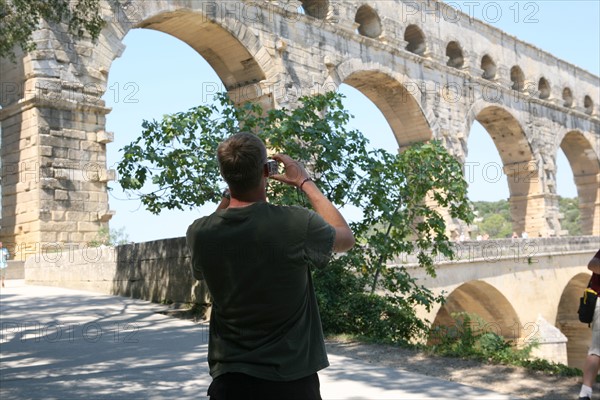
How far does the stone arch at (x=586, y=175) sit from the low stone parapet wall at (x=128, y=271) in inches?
1067

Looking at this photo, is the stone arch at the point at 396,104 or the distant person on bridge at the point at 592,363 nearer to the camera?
the distant person on bridge at the point at 592,363

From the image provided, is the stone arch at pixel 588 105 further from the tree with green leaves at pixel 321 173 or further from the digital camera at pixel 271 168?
the digital camera at pixel 271 168

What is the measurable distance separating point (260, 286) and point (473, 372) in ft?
13.2

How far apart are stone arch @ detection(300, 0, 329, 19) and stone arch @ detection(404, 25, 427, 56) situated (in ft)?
15.5

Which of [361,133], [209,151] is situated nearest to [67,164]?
[209,151]

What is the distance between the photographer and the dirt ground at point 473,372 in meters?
5.16

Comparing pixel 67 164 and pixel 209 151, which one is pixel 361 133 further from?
pixel 67 164

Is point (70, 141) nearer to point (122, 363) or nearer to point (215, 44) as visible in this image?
point (215, 44)

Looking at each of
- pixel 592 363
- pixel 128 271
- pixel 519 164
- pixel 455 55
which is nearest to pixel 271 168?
pixel 592 363

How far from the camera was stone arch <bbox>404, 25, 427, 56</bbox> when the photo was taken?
23.6m

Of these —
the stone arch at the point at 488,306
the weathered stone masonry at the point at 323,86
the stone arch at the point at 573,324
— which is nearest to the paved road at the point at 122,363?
the weathered stone masonry at the point at 323,86

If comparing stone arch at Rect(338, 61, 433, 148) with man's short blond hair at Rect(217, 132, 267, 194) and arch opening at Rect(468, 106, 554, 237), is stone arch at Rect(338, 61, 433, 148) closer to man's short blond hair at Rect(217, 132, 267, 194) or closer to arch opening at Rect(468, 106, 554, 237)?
arch opening at Rect(468, 106, 554, 237)

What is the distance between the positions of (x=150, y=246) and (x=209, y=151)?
6.39ft

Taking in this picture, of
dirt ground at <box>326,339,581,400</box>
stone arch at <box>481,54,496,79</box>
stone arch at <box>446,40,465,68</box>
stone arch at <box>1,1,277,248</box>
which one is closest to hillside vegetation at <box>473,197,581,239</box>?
stone arch at <box>481,54,496,79</box>
